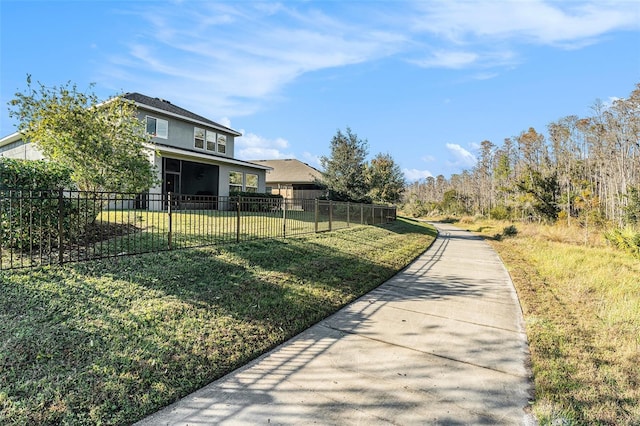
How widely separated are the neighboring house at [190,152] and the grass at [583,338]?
15.6 m

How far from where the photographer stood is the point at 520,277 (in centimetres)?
833

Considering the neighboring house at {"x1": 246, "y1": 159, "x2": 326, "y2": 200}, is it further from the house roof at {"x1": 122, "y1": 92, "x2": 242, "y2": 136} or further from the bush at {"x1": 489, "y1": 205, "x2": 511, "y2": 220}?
the bush at {"x1": 489, "y1": 205, "x2": 511, "y2": 220}

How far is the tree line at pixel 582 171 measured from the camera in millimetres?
20219

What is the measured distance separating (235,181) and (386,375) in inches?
765

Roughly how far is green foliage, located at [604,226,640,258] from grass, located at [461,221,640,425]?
2.55 m

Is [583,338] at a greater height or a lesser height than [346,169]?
lesser

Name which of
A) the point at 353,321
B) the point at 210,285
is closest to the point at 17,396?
the point at 210,285

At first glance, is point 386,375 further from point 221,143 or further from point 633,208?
point 221,143

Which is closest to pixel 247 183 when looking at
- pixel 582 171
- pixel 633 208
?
pixel 633 208

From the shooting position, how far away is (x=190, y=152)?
17.3 m

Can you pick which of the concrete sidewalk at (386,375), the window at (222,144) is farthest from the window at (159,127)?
the concrete sidewalk at (386,375)

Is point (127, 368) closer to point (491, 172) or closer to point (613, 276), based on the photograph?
point (613, 276)

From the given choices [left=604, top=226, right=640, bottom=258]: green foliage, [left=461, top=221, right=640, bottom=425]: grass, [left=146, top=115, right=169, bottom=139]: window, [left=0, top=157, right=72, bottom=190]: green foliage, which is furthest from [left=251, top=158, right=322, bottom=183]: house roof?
[left=0, top=157, right=72, bottom=190]: green foliage

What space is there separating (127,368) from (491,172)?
48.5m
